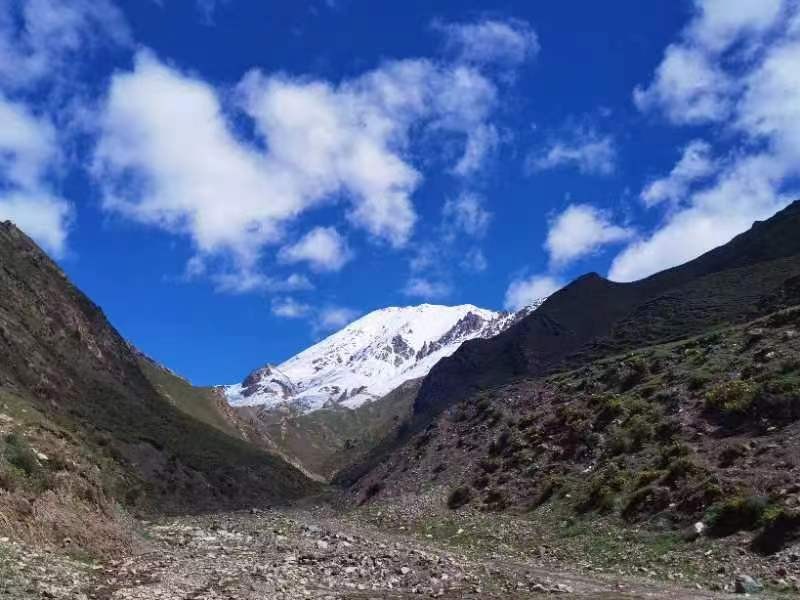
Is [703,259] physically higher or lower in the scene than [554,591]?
higher

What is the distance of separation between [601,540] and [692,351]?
29098mm

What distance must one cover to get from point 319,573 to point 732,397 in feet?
92.9

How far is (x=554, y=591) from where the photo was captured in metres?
20.9

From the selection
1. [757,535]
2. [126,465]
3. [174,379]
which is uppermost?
[174,379]

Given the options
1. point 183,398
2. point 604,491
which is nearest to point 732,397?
point 604,491

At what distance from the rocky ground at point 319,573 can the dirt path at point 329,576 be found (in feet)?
0.11

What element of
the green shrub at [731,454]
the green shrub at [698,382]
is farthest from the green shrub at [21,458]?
the green shrub at [698,382]

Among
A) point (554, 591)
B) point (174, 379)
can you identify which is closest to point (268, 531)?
point (554, 591)

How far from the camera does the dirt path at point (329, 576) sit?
777 inches

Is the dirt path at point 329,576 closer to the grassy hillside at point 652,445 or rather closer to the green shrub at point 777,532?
the green shrub at point 777,532


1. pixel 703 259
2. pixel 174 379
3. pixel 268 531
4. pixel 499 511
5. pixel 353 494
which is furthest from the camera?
pixel 174 379

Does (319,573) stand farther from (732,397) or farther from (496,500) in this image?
(732,397)

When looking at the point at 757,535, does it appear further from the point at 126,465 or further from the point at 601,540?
the point at 126,465

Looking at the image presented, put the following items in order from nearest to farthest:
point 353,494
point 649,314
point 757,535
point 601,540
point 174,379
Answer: point 757,535, point 601,540, point 353,494, point 649,314, point 174,379
